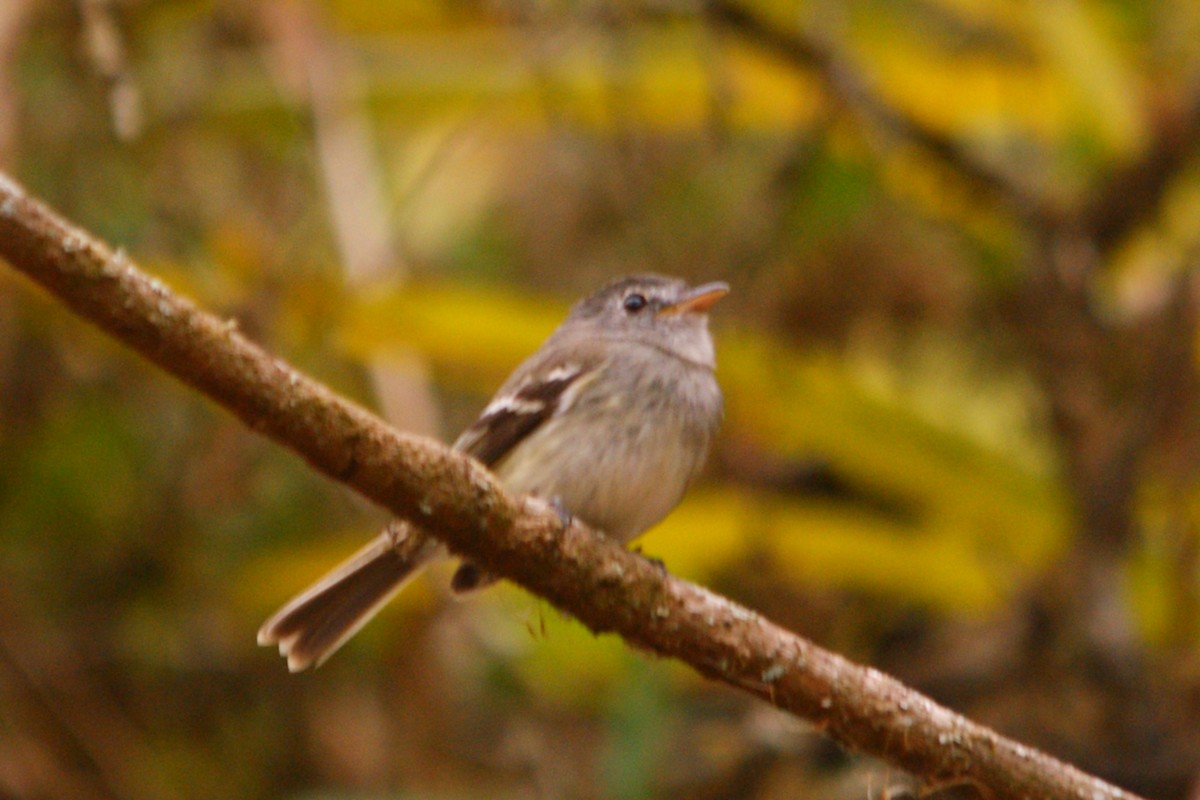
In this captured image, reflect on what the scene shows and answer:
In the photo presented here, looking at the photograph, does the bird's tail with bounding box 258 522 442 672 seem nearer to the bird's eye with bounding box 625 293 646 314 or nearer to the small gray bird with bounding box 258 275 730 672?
the small gray bird with bounding box 258 275 730 672

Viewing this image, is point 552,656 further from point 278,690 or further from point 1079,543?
point 1079,543

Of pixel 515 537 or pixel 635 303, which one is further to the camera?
pixel 635 303

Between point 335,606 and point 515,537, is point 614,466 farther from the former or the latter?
point 515,537

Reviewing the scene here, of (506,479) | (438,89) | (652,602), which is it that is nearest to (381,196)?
(438,89)

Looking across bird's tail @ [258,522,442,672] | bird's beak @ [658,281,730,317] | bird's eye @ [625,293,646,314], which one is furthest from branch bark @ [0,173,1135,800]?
bird's eye @ [625,293,646,314]

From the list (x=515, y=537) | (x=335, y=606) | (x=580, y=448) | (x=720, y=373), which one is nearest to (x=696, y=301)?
(x=720, y=373)
